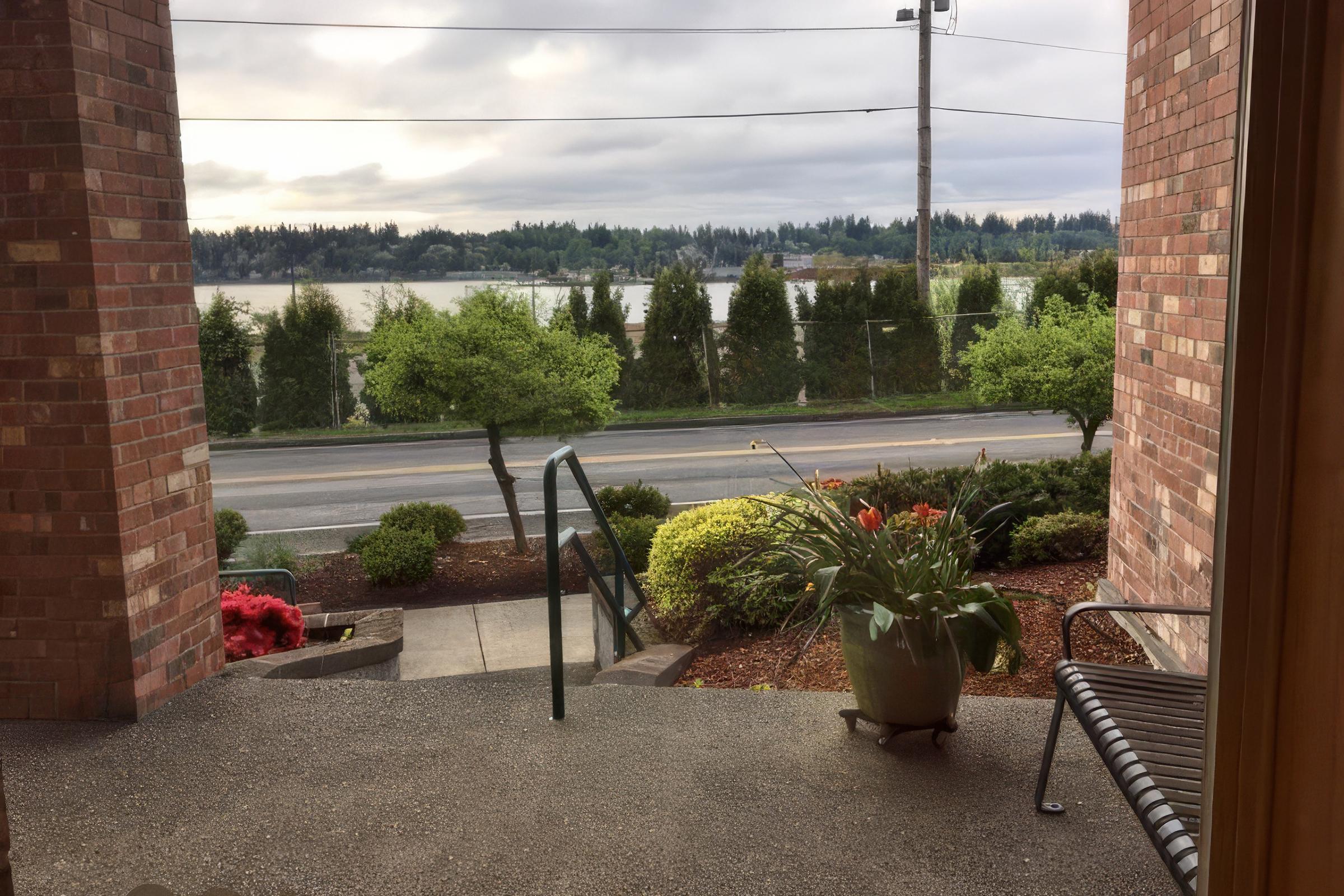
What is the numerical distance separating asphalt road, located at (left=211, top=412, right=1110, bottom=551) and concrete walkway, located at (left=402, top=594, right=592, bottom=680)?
2736 mm

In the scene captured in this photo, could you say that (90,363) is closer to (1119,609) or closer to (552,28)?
(1119,609)

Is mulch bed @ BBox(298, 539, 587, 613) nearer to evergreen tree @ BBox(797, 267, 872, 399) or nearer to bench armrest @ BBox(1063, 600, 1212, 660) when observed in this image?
bench armrest @ BBox(1063, 600, 1212, 660)

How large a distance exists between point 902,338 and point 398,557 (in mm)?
11650

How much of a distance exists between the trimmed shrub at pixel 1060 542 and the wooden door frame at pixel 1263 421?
4.63 meters

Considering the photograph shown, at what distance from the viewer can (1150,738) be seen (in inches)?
82.3

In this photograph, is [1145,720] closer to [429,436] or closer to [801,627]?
[801,627]

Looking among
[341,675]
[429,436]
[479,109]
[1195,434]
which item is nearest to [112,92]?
Result: [341,675]

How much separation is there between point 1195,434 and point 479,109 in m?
16.4

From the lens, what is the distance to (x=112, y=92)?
305 centimetres

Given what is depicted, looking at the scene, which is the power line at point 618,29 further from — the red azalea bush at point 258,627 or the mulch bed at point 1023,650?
the mulch bed at point 1023,650

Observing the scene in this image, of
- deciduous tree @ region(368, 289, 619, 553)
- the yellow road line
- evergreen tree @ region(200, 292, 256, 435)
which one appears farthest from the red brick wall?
evergreen tree @ region(200, 292, 256, 435)

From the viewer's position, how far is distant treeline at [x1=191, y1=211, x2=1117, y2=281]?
1656 cm

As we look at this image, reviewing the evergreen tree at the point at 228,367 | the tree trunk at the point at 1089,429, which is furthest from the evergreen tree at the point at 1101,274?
the evergreen tree at the point at 228,367

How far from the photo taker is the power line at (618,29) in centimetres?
1488
